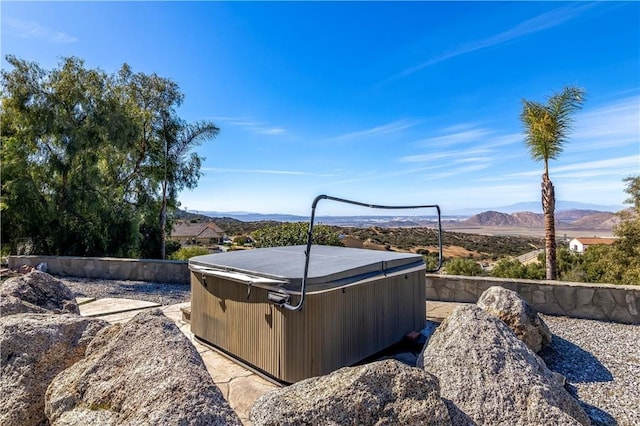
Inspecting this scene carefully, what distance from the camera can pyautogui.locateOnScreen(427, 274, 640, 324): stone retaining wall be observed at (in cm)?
509

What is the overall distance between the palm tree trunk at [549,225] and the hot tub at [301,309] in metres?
5.65

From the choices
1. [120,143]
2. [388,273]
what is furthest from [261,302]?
[120,143]

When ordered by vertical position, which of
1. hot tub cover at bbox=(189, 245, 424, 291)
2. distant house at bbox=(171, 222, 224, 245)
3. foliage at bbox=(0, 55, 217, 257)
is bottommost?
distant house at bbox=(171, 222, 224, 245)

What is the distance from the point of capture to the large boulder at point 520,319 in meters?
3.88

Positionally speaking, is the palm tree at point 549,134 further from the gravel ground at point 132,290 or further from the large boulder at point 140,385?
the large boulder at point 140,385

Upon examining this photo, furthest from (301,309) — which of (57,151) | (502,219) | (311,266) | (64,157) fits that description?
(502,219)

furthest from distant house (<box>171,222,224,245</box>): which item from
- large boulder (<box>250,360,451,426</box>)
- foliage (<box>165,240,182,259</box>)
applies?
large boulder (<box>250,360,451,426</box>)

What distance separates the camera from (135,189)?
1341cm

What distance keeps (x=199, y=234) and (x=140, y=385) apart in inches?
2014

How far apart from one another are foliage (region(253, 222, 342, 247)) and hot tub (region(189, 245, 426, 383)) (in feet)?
17.9

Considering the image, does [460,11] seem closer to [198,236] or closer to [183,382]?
[183,382]

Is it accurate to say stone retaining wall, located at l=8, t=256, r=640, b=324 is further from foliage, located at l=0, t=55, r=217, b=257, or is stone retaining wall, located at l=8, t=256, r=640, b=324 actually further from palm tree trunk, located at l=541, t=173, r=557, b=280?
palm tree trunk, located at l=541, t=173, r=557, b=280

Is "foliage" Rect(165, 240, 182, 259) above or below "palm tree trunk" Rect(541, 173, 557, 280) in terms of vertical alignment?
below

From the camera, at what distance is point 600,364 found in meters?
3.73
